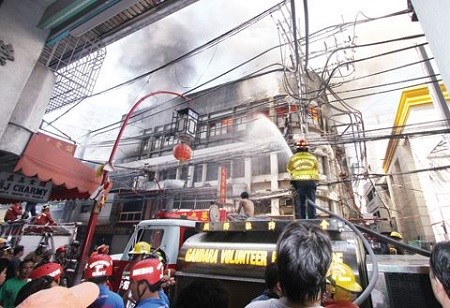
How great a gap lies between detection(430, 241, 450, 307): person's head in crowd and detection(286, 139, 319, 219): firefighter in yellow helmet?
3.58 meters

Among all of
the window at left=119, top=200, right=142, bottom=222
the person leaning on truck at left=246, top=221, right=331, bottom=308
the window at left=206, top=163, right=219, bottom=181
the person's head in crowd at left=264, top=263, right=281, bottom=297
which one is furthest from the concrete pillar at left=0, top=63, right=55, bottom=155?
the window at left=119, top=200, right=142, bottom=222

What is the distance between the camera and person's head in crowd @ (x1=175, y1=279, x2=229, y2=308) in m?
1.67

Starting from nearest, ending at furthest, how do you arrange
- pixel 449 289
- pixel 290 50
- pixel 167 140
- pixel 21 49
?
pixel 449 289
pixel 21 49
pixel 290 50
pixel 167 140

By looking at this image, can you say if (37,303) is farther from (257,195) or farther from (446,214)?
(257,195)

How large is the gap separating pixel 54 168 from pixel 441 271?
5963mm

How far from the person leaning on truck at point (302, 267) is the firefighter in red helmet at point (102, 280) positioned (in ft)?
8.32

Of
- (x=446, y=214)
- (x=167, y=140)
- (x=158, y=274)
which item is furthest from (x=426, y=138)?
(x=167, y=140)

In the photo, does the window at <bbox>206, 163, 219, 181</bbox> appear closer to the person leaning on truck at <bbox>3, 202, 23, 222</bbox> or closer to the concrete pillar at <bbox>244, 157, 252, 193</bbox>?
the concrete pillar at <bbox>244, 157, 252, 193</bbox>

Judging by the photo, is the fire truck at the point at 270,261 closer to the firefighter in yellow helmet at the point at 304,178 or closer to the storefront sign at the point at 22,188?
the firefighter in yellow helmet at the point at 304,178

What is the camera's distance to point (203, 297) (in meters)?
1.69

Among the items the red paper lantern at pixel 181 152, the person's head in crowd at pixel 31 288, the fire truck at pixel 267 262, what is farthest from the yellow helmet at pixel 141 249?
the red paper lantern at pixel 181 152

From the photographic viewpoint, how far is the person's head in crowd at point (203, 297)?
167cm

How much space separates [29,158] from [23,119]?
0.67 meters

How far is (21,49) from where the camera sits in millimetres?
3512
